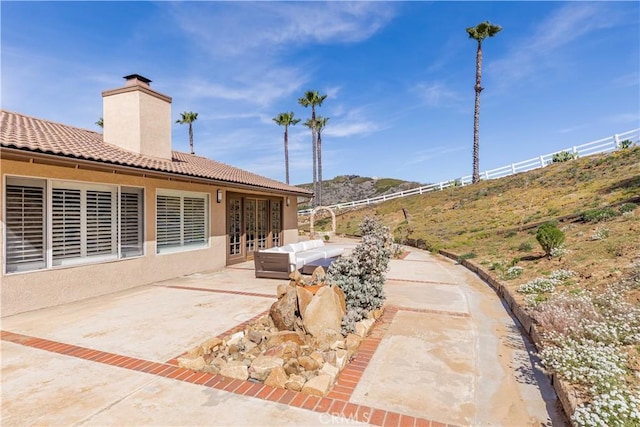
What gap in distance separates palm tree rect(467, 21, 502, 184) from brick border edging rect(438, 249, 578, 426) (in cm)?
2263

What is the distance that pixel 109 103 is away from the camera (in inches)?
386

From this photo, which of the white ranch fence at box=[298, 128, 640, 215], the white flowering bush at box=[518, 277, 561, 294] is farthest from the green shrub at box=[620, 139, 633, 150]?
the white flowering bush at box=[518, 277, 561, 294]

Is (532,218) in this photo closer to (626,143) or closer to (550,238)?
(550,238)

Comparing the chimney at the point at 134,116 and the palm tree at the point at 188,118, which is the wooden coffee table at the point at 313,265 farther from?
the palm tree at the point at 188,118

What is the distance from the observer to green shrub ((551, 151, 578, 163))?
97.5 ft

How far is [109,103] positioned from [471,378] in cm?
1150

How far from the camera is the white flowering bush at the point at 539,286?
259 inches

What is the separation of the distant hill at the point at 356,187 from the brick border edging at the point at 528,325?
5336 centimetres

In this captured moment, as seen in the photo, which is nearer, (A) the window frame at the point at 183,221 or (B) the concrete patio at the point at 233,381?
(B) the concrete patio at the point at 233,381

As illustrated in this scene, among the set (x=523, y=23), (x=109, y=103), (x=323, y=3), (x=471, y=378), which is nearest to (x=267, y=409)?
(x=471, y=378)

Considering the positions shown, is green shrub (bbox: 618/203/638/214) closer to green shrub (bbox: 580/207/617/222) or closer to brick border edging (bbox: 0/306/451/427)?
green shrub (bbox: 580/207/617/222)

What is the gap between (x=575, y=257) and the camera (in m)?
8.34

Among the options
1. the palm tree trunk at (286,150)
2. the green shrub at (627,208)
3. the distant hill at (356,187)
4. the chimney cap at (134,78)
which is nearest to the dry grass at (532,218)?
the green shrub at (627,208)

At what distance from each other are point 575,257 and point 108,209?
11.8m
